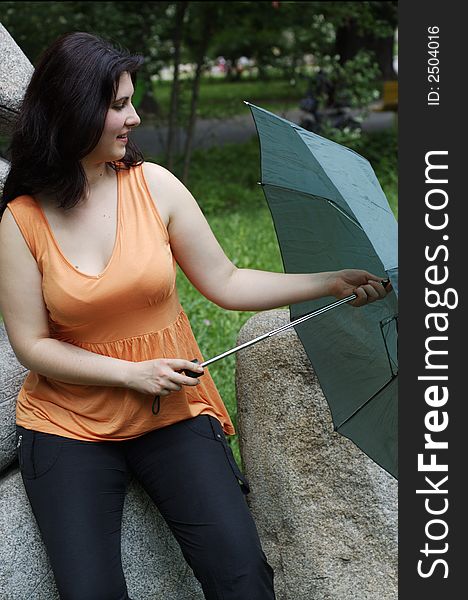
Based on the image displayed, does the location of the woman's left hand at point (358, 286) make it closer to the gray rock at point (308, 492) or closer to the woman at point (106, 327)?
the woman at point (106, 327)

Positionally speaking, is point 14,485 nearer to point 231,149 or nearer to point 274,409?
point 274,409

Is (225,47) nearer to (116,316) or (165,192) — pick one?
(165,192)

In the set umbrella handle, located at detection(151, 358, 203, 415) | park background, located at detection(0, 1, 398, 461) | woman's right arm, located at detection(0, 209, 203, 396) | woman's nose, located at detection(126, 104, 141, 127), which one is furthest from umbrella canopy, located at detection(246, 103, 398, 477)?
A: park background, located at detection(0, 1, 398, 461)

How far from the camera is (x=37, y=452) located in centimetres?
250

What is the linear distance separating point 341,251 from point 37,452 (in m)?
0.93

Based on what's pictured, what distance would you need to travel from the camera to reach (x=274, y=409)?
293 centimetres

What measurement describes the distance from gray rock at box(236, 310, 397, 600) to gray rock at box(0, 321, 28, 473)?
0.66m

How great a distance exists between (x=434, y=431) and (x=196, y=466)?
589 mm

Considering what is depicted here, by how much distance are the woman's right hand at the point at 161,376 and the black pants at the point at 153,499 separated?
192 millimetres

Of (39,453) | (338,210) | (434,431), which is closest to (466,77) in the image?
(338,210)

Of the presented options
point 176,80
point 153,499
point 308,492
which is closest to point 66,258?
point 153,499

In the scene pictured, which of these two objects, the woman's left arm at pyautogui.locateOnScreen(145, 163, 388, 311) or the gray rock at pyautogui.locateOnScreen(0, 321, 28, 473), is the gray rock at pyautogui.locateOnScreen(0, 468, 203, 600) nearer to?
the gray rock at pyautogui.locateOnScreen(0, 321, 28, 473)

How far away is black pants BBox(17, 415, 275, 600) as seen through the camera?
2334mm

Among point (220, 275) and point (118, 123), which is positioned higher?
point (118, 123)
